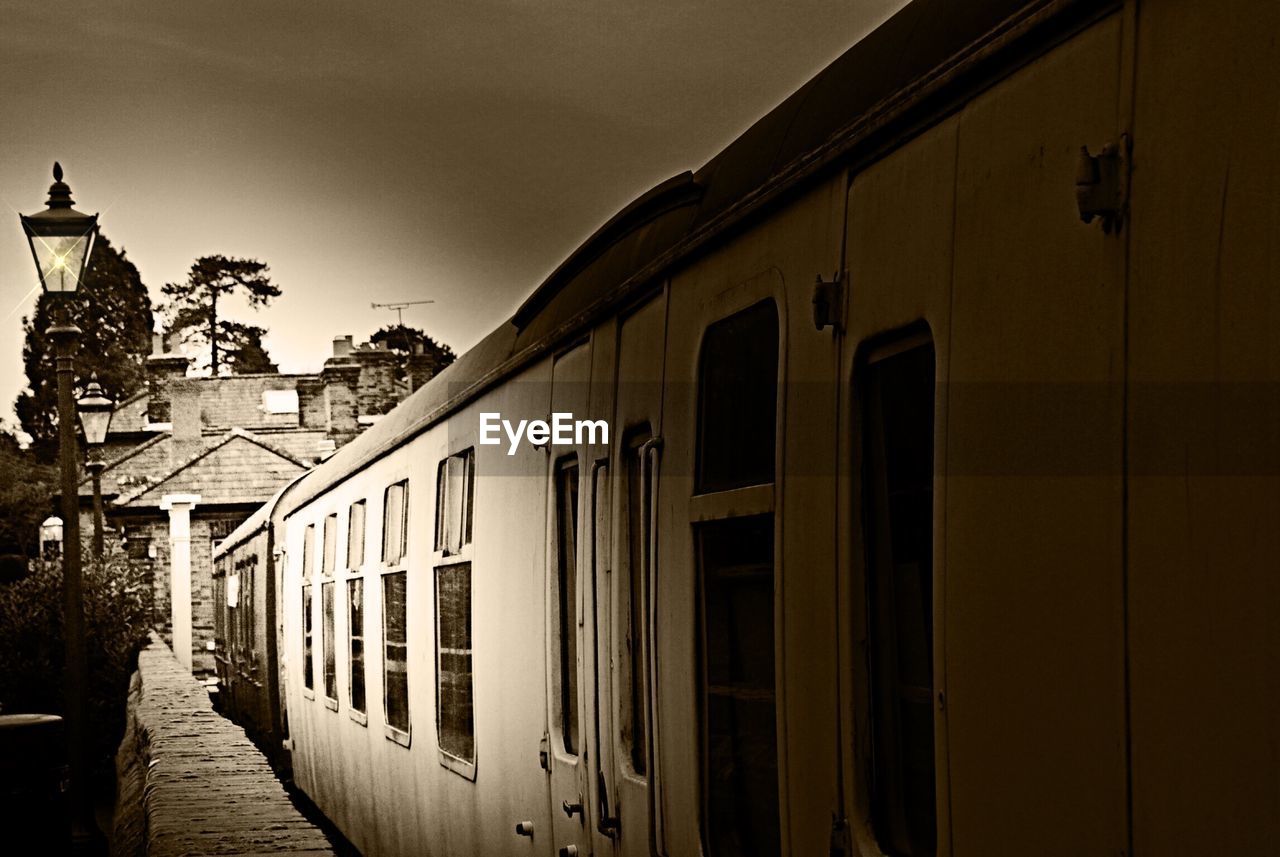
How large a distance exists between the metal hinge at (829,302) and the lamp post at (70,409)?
964 centimetres

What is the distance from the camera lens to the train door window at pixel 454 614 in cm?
755

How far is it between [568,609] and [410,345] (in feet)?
212

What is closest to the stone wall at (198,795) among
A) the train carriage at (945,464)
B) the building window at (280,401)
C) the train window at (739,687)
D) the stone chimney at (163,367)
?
the train carriage at (945,464)

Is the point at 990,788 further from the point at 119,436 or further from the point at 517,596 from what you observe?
the point at 119,436

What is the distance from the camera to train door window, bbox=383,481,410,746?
30.0 feet

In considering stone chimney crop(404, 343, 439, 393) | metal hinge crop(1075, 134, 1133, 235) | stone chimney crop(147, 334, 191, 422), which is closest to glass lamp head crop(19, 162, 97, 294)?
metal hinge crop(1075, 134, 1133, 235)

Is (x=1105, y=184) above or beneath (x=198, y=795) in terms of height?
above

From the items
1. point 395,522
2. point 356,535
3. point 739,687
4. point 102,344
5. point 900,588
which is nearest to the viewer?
point 900,588

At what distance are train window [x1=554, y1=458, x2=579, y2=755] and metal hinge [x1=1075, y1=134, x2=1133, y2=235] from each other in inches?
140

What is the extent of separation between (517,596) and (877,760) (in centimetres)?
347

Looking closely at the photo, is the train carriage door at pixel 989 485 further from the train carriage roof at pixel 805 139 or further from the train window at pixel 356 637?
the train window at pixel 356 637

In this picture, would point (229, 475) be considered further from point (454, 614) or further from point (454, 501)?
point (454, 614)

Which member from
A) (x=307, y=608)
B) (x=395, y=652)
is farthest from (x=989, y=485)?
(x=307, y=608)

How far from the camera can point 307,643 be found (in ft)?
47.3
